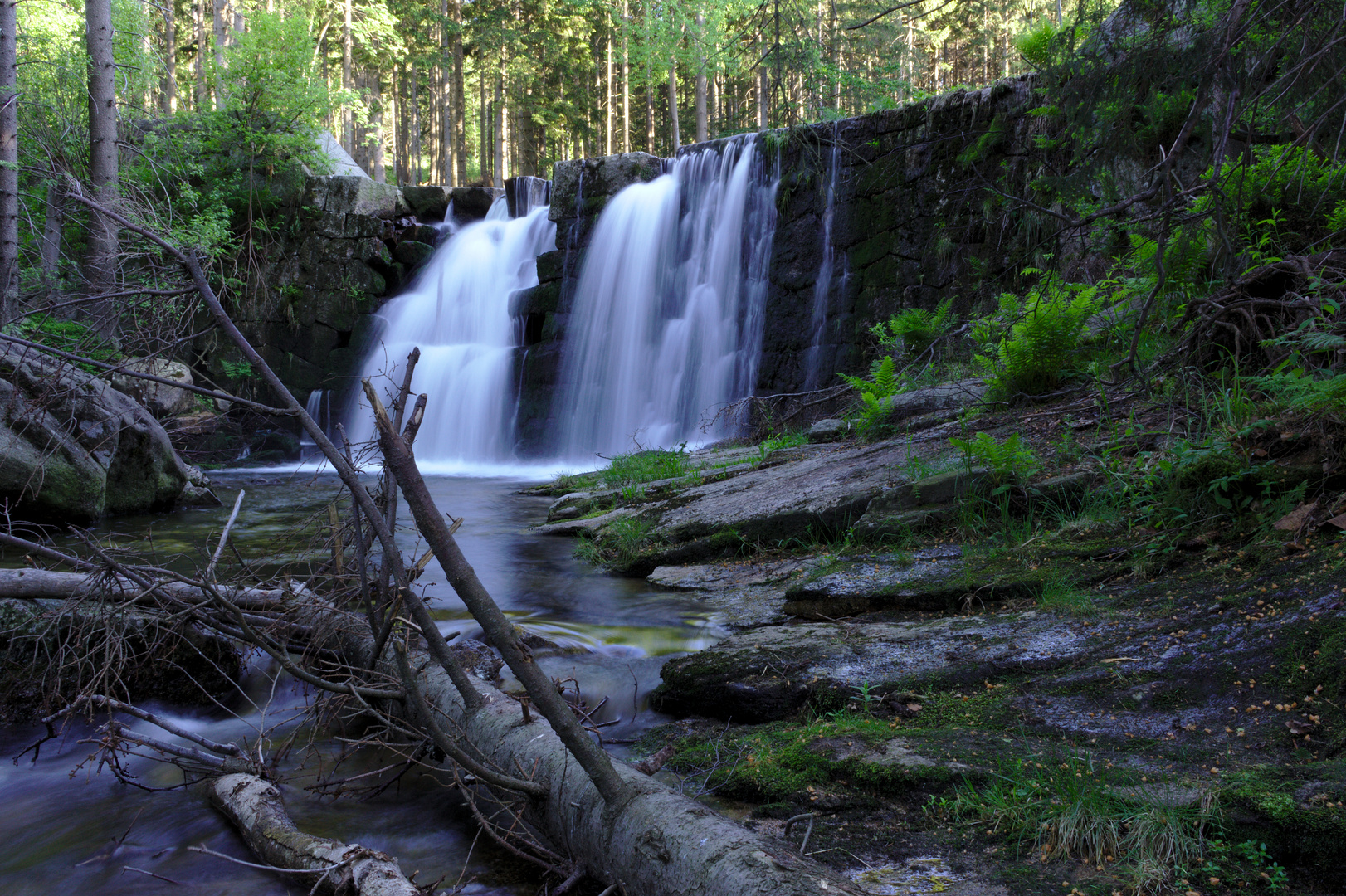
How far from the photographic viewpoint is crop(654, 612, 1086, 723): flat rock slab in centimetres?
321

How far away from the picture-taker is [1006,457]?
4879mm

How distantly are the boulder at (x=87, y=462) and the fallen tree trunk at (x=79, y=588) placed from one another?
2729 millimetres

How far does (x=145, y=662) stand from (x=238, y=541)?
4063 millimetres

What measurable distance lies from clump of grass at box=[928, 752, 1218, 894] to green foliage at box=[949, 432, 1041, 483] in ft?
8.95

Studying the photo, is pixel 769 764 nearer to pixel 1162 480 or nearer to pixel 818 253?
pixel 1162 480

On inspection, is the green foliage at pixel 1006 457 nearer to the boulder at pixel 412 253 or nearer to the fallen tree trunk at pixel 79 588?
the fallen tree trunk at pixel 79 588

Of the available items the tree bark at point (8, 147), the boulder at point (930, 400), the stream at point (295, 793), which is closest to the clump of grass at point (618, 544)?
the stream at point (295, 793)

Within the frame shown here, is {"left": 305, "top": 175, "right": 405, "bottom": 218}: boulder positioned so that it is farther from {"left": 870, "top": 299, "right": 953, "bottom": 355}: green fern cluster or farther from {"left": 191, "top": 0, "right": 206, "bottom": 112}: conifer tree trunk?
{"left": 870, "top": 299, "right": 953, "bottom": 355}: green fern cluster

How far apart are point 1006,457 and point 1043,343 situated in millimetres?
1542

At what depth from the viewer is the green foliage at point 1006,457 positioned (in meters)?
4.89

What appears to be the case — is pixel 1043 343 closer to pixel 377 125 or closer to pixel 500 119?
pixel 500 119

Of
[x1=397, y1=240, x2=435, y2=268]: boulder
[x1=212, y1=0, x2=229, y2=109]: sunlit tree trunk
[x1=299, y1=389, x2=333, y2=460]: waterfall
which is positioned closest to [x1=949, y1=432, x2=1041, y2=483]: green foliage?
[x1=299, y1=389, x2=333, y2=460]: waterfall

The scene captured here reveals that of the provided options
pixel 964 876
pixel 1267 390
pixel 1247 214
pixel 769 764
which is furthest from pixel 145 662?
pixel 1247 214

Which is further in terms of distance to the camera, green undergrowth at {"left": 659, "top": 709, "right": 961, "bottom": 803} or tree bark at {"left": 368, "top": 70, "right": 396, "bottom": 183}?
tree bark at {"left": 368, "top": 70, "right": 396, "bottom": 183}
